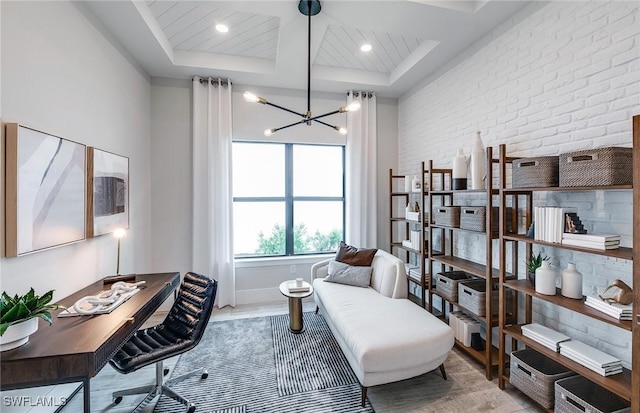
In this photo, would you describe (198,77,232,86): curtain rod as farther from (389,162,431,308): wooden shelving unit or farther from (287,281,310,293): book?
(287,281,310,293): book

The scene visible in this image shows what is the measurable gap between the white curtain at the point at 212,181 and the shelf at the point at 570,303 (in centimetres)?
326

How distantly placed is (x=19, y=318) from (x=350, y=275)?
270cm

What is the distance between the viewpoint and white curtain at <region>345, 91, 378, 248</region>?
4.20 m

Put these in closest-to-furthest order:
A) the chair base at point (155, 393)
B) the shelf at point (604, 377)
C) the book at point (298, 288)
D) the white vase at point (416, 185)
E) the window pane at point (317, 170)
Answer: the shelf at point (604, 377) < the chair base at point (155, 393) < the book at point (298, 288) < the white vase at point (416, 185) < the window pane at point (317, 170)

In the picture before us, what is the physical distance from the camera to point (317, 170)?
4422mm

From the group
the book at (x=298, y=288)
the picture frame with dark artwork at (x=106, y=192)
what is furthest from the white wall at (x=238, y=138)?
the book at (x=298, y=288)

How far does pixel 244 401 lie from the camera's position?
2.09 metres

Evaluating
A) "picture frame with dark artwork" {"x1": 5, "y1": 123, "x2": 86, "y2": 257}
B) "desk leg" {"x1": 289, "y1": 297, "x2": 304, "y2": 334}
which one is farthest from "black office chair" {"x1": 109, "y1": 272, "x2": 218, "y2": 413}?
"desk leg" {"x1": 289, "y1": 297, "x2": 304, "y2": 334}

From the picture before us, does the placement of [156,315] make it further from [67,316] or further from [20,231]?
[20,231]

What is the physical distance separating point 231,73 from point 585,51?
3.51 m

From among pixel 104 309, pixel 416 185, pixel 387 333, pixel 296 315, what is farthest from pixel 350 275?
pixel 104 309

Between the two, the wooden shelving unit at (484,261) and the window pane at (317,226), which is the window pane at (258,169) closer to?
the window pane at (317,226)

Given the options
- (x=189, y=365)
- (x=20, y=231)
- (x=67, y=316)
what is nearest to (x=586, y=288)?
(x=189, y=365)

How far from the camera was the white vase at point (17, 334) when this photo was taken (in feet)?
4.29
